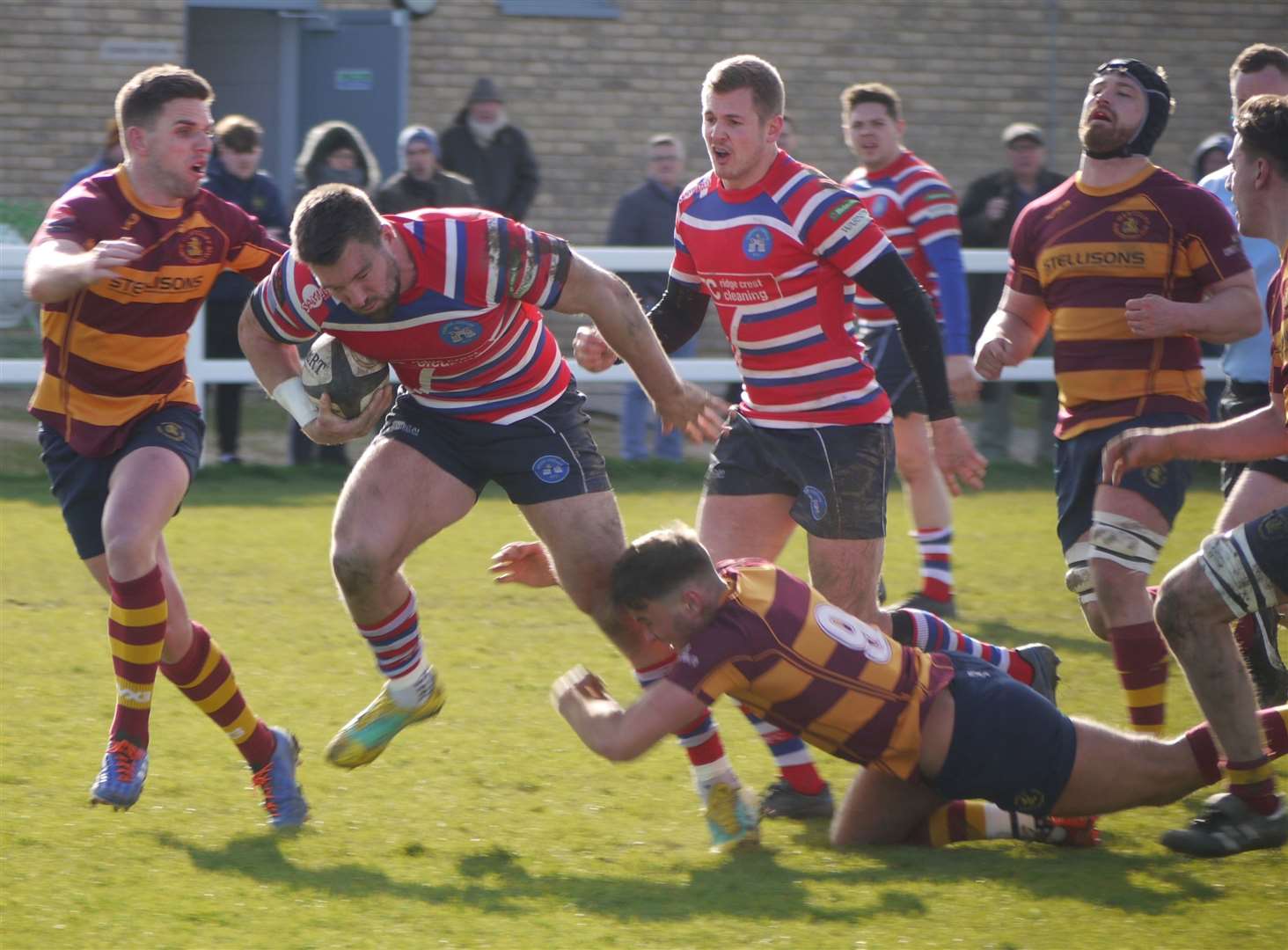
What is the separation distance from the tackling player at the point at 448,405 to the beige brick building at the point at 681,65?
11.0 meters

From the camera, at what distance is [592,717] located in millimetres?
4508

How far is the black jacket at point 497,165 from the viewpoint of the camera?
42.2 ft

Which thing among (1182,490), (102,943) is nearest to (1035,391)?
(1182,490)

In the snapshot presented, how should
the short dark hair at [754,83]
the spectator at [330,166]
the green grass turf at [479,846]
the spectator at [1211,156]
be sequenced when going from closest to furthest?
the green grass turf at [479,846] < the short dark hair at [754,83] < the spectator at [1211,156] < the spectator at [330,166]

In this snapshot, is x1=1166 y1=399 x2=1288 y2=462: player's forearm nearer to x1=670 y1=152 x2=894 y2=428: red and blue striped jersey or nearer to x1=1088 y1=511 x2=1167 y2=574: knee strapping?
x1=1088 y1=511 x2=1167 y2=574: knee strapping

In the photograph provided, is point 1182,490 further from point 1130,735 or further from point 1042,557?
point 1042,557

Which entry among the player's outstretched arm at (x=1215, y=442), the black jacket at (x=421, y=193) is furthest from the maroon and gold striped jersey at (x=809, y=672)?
the black jacket at (x=421, y=193)

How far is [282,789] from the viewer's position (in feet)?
16.7

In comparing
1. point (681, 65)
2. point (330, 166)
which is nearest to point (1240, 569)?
point (330, 166)

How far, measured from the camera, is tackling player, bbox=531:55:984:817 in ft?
17.0

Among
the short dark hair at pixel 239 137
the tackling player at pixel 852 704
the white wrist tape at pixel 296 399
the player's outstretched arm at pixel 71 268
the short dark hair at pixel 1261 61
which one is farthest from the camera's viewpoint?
the short dark hair at pixel 239 137

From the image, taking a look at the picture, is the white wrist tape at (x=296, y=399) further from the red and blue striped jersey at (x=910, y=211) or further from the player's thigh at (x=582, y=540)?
the red and blue striped jersey at (x=910, y=211)

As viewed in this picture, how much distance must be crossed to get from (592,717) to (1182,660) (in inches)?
59.7

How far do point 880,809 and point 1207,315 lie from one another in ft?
5.60
